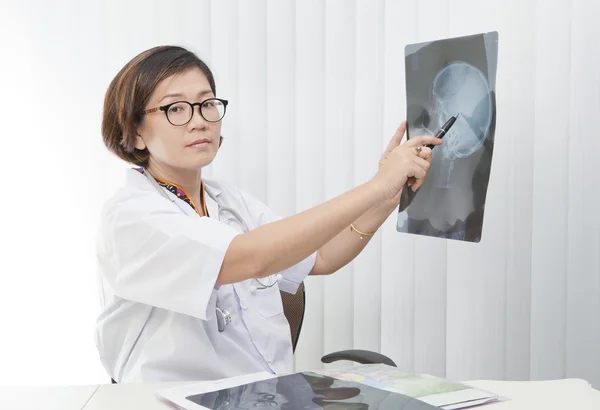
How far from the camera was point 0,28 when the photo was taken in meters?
2.12

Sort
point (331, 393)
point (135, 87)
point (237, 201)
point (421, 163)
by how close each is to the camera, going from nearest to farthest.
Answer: point (331, 393)
point (421, 163)
point (135, 87)
point (237, 201)

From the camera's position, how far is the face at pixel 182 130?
1519 mm

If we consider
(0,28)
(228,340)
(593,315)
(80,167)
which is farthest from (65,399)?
(593,315)

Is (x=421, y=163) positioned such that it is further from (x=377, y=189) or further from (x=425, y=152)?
(x=377, y=189)

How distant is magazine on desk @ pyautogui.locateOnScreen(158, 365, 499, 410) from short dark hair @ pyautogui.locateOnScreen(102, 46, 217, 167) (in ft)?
2.29

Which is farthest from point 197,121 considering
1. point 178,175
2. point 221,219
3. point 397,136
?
point 397,136

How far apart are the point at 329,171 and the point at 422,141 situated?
0.72 metres

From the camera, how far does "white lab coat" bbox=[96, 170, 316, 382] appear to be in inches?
51.6

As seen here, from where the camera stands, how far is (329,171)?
84.3 inches

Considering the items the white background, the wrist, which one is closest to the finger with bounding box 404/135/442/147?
the wrist

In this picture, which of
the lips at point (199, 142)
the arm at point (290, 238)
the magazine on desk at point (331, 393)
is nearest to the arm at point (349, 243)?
the arm at point (290, 238)

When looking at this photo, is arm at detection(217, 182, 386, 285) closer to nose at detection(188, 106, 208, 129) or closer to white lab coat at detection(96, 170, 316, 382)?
white lab coat at detection(96, 170, 316, 382)

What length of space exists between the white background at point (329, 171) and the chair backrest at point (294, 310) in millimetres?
332

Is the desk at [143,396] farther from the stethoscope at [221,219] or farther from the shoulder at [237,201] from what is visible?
the shoulder at [237,201]
